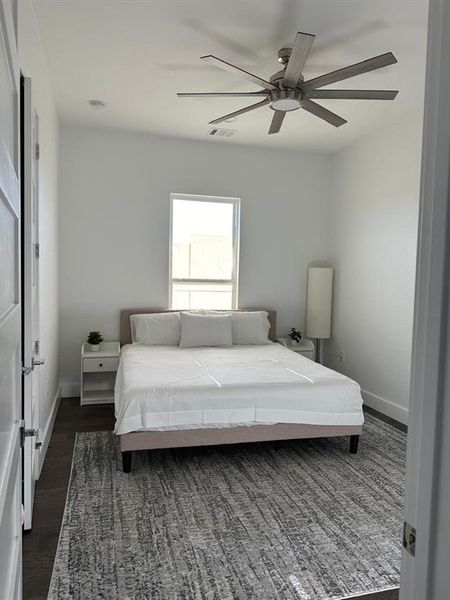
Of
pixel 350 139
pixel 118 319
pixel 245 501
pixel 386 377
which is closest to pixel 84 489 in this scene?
pixel 245 501

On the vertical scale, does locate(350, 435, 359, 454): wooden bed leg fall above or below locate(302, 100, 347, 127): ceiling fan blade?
below

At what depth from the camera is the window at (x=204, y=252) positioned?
5184 millimetres

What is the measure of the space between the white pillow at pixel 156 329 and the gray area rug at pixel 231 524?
1.36m

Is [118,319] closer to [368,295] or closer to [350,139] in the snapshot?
[368,295]

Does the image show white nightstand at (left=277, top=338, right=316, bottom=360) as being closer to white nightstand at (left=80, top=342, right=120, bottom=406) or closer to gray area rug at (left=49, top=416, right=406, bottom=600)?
gray area rug at (left=49, top=416, right=406, bottom=600)

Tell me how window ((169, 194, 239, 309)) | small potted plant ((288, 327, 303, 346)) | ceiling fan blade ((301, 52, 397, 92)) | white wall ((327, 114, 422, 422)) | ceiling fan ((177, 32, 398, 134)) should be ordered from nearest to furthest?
ceiling fan blade ((301, 52, 397, 92))
ceiling fan ((177, 32, 398, 134))
white wall ((327, 114, 422, 422))
window ((169, 194, 239, 309))
small potted plant ((288, 327, 303, 346))

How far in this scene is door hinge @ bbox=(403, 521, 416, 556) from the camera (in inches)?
28.1

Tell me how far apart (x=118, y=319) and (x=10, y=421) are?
157 inches

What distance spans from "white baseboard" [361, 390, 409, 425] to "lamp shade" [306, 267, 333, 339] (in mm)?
868

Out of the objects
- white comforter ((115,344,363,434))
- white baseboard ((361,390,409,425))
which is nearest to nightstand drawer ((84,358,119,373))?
white comforter ((115,344,363,434))

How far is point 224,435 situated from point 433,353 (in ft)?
8.52

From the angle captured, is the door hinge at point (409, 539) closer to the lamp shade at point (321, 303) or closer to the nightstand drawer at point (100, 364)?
the nightstand drawer at point (100, 364)

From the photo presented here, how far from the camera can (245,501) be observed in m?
2.69

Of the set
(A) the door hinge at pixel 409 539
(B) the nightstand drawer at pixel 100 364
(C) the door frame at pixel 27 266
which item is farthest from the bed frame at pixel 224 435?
(A) the door hinge at pixel 409 539
